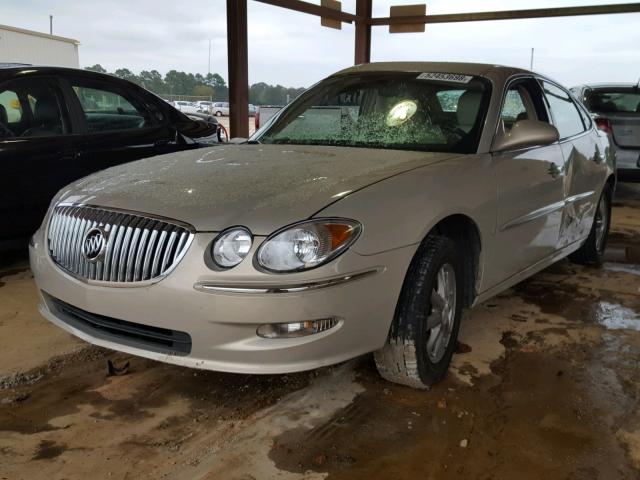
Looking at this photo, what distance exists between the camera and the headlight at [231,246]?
211cm

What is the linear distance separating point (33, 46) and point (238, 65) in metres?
10.7

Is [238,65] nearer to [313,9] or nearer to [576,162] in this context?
[313,9]

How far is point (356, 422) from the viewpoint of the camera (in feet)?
7.91

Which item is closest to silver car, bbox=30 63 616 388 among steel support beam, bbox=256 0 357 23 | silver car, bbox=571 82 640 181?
silver car, bbox=571 82 640 181

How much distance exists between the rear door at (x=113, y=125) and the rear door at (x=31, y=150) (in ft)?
0.38

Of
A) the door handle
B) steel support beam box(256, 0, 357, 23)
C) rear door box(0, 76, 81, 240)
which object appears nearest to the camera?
rear door box(0, 76, 81, 240)

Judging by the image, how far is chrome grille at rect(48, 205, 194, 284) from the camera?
7.11 ft

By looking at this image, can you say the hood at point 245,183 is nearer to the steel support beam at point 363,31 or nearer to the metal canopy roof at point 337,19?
the metal canopy roof at point 337,19

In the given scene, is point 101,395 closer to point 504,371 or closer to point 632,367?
point 504,371

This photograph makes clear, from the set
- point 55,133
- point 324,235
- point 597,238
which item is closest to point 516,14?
point 597,238

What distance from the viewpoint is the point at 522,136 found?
3020 mm

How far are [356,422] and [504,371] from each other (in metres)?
0.92

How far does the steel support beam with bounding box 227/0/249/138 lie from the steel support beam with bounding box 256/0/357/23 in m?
1.10

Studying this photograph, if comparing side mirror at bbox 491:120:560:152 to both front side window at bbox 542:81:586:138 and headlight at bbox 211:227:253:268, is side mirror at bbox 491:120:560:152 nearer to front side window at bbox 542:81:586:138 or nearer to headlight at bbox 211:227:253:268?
front side window at bbox 542:81:586:138
